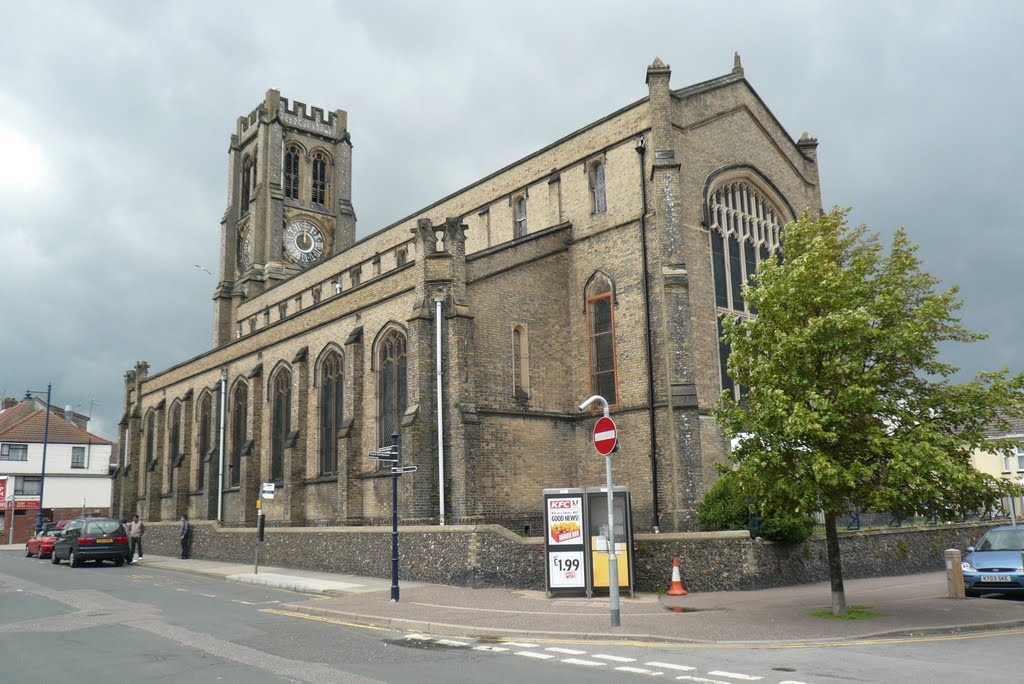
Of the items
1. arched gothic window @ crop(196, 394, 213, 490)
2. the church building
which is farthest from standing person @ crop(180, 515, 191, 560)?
arched gothic window @ crop(196, 394, 213, 490)

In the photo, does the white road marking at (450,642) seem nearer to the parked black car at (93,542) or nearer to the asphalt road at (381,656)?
the asphalt road at (381,656)

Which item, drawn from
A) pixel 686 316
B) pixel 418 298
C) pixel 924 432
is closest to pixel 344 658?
pixel 924 432

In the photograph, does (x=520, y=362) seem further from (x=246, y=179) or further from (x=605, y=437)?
(x=246, y=179)

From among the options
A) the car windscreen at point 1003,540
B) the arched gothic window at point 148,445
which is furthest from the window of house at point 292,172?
the car windscreen at point 1003,540

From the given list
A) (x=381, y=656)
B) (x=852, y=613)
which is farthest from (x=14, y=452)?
(x=852, y=613)

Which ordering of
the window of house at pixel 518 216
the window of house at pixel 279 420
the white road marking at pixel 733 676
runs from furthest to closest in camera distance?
the window of house at pixel 279 420 < the window of house at pixel 518 216 < the white road marking at pixel 733 676

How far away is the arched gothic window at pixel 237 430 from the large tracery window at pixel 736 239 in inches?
845

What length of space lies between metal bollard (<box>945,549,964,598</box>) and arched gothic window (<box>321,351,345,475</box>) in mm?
19863

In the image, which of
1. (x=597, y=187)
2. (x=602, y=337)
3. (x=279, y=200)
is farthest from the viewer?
(x=279, y=200)

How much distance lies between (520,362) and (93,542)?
58.2ft

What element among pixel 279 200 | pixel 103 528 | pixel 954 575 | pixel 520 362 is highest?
pixel 279 200

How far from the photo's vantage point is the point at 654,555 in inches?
765

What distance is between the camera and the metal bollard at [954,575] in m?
16.8

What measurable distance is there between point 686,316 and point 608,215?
191 inches
